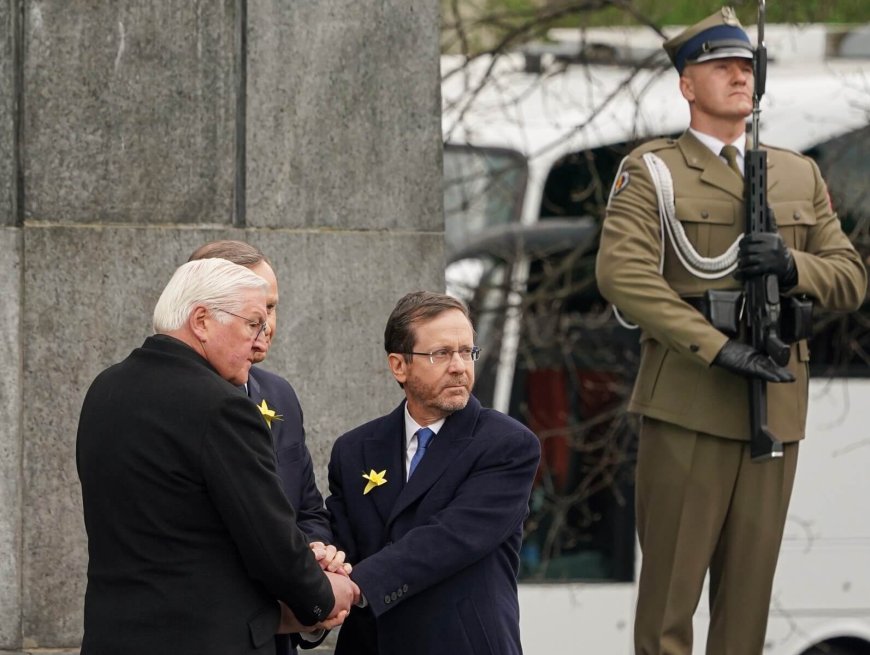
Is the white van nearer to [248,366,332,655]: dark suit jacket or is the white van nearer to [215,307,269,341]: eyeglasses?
[248,366,332,655]: dark suit jacket

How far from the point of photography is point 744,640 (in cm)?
543

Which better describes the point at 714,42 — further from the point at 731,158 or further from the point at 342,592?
the point at 342,592

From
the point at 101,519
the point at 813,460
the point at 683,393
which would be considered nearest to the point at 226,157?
the point at 683,393

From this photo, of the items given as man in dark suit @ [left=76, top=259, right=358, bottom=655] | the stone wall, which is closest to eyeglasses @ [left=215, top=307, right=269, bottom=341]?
man in dark suit @ [left=76, top=259, right=358, bottom=655]

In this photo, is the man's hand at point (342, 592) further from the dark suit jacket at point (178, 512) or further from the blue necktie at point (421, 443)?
the blue necktie at point (421, 443)

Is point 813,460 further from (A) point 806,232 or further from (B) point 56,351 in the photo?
(B) point 56,351

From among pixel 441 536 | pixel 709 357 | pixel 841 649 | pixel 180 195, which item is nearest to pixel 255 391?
pixel 441 536

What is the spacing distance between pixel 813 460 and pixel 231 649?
17.9 feet

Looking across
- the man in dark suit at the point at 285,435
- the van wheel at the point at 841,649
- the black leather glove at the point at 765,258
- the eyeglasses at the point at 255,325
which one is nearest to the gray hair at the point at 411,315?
the man in dark suit at the point at 285,435

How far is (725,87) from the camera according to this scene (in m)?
5.57

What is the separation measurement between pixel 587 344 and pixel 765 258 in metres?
3.43

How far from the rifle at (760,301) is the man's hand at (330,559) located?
1.63m

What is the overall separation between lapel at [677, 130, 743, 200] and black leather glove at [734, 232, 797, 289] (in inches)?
8.5

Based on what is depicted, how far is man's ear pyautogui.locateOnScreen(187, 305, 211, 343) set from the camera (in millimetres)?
3857
